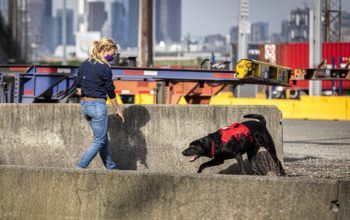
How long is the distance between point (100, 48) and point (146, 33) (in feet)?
87.9

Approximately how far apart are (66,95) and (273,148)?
334 inches

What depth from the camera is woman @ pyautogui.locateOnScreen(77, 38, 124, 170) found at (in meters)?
9.36

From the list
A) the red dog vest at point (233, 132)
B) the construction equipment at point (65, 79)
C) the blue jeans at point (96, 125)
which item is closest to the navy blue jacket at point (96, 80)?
the blue jeans at point (96, 125)

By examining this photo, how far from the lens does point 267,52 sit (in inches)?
2731

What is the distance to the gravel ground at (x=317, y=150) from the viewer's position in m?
12.3

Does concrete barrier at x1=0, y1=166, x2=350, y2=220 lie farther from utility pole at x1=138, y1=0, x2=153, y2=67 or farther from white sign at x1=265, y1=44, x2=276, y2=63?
white sign at x1=265, y1=44, x2=276, y2=63

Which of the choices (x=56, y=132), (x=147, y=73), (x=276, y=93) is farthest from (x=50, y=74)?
(x=276, y=93)

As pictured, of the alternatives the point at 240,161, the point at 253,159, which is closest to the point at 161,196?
the point at 240,161

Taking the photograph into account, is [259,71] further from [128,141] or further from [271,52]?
[271,52]

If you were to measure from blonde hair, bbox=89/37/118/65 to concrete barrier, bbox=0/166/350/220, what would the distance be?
2718 mm

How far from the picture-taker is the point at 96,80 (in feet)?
30.8

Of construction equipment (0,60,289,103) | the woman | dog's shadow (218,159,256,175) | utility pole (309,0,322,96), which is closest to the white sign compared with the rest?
utility pole (309,0,322,96)

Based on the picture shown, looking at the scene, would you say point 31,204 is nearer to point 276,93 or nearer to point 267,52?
point 276,93

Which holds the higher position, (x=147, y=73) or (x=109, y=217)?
(x=147, y=73)
